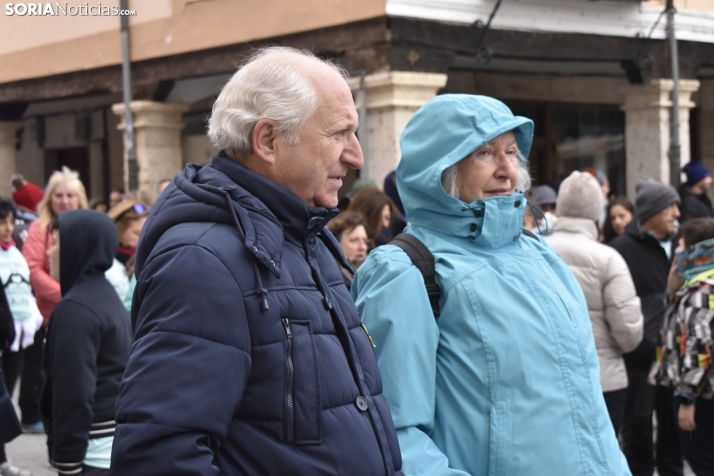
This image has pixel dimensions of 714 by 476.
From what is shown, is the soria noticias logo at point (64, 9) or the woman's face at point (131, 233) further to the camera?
the soria noticias logo at point (64, 9)

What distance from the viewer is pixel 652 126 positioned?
1119cm

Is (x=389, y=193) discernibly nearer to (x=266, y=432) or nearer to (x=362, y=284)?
(x=362, y=284)

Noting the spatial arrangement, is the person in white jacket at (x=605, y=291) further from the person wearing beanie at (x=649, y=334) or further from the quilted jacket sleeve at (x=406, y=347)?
the quilted jacket sleeve at (x=406, y=347)

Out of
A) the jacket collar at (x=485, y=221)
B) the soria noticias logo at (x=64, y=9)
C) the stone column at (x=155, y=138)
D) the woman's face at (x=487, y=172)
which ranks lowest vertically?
the jacket collar at (x=485, y=221)

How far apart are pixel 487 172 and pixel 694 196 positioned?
8046 millimetres

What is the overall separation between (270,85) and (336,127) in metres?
0.15

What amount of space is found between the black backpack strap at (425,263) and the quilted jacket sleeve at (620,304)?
8.35 feet

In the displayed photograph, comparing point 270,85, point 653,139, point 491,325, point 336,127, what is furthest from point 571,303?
point 653,139

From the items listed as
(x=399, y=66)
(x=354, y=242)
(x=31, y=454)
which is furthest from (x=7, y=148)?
(x=354, y=242)

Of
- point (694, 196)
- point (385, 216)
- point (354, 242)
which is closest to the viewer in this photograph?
point (354, 242)

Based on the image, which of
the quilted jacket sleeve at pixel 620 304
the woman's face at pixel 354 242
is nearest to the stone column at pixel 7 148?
the woman's face at pixel 354 242

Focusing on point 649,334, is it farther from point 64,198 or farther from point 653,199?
point 64,198

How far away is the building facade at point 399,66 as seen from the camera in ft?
28.8

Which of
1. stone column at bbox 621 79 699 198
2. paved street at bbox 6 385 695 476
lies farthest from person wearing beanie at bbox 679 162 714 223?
paved street at bbox 6 385 695 476
